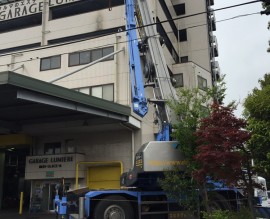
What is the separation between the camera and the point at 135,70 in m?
19.3

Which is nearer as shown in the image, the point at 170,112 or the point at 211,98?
the point at 211,98

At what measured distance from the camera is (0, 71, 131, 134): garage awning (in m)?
17.7

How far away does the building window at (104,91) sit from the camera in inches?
1088

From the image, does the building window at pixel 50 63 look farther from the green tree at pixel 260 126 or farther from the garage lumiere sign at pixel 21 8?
the green tree at pixel 260 126

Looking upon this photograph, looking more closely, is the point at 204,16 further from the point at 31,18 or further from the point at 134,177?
the point at 134,177

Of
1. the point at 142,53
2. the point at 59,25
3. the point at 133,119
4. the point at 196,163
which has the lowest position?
the point at 196,163

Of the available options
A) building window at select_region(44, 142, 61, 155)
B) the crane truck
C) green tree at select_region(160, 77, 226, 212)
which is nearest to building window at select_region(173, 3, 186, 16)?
building window at select_region(44, 142, 61, 155)

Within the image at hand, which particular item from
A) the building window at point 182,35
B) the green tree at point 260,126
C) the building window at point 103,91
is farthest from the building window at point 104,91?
the building window at point 182,35

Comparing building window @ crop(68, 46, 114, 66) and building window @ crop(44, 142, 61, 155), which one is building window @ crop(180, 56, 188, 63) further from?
building window @ crop(44, 142, 61, 155)

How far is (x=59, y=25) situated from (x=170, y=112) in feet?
81.8

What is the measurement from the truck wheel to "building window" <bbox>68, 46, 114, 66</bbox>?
16227 mm

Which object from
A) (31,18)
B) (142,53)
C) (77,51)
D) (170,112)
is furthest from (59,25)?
(170,112)

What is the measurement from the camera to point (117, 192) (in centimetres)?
1490

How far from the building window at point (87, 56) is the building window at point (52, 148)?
6.22m
